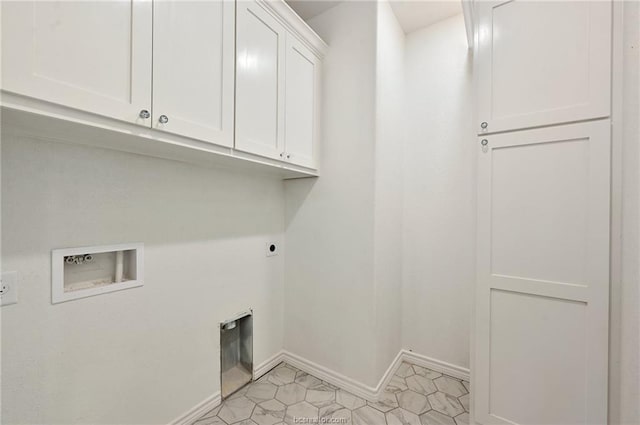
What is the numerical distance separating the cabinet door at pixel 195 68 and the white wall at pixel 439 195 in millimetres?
Answer: 1563

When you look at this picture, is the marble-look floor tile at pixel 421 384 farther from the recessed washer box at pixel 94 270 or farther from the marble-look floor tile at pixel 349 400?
the recessed washer box at pixel 94 270

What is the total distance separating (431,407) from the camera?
5.58 feet

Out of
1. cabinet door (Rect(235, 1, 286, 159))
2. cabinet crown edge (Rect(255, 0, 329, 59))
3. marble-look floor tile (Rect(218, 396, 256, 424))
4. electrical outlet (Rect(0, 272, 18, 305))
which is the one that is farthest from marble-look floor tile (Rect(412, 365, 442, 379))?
cabinet crown edge (Rect(255, 0, 329, 59))

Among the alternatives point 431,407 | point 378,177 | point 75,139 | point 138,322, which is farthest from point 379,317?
point 75,139

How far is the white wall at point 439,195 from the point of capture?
6.68 ft

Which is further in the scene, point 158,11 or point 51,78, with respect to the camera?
point 158,11

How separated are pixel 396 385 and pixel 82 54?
2.43 metres

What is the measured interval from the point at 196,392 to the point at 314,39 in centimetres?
239

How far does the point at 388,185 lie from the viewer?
6.45 ft

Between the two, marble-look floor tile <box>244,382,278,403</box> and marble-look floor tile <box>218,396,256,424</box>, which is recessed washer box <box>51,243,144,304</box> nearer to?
marble-look floor tile <box>218,396,256,424</box>

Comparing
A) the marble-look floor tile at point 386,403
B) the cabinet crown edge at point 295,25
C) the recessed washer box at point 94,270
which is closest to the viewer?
the recessed washer box at point 94,270

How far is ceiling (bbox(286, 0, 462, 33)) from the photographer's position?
1.92 m

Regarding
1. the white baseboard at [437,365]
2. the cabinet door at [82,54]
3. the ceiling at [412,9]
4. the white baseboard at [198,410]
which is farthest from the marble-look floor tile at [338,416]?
the ceiling at [412,9]

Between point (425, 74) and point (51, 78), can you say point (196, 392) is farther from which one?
point (425, 74)
